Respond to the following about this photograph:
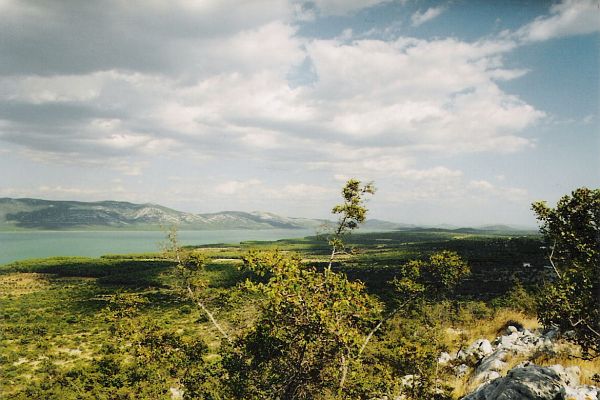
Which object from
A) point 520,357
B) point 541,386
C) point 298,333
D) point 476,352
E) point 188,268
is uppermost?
point 188,268

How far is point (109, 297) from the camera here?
12141 mm

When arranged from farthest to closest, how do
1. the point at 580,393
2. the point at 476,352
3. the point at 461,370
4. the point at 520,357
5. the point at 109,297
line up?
the point at 476,352, the point at 461,370, the point at 520,357, the point at 109,297, the point at 580,393

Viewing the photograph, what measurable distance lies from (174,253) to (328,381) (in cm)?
746

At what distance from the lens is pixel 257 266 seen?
9.89 m

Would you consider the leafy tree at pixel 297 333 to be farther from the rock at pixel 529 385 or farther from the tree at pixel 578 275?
the rock at pixel 529 385

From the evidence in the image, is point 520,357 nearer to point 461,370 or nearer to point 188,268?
point 461,370

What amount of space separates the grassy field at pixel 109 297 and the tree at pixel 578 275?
6.33 meters

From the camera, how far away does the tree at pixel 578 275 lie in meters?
9.08

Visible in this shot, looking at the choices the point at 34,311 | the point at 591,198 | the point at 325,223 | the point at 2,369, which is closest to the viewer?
the point at 591,198

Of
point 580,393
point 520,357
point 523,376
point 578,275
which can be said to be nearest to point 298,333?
point 578,275

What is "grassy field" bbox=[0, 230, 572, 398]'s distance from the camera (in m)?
27.0

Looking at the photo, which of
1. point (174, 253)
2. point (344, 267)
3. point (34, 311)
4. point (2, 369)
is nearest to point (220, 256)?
point (344, 267)

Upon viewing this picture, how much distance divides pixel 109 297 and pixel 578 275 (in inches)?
624

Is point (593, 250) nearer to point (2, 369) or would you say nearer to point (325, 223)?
point (325, 223)
